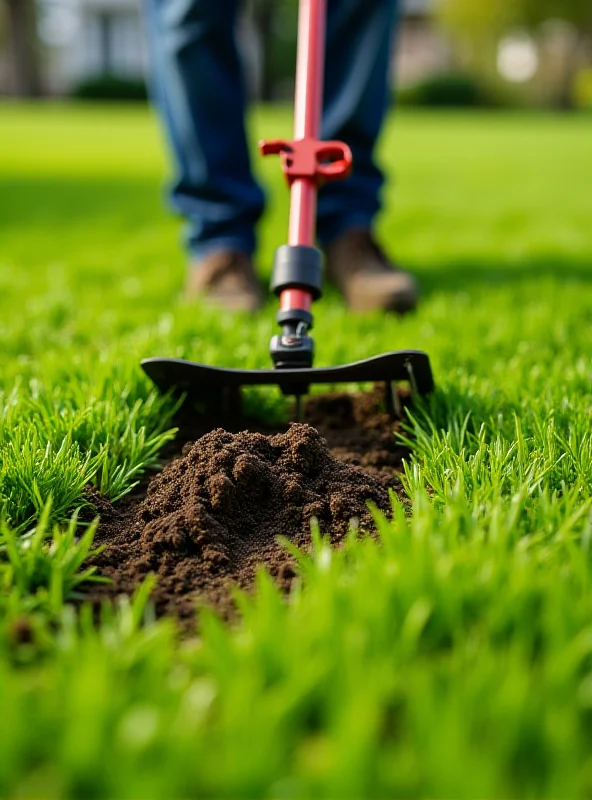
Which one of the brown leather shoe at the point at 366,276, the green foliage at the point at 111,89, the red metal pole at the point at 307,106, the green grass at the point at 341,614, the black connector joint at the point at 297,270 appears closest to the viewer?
the green grass at the point at 341,614

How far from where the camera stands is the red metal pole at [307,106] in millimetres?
2494

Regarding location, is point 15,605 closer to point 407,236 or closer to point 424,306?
point 424,306

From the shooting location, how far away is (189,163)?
12.7 ft

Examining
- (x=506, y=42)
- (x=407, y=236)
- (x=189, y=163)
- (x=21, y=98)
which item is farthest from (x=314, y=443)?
(x=506, y=42)

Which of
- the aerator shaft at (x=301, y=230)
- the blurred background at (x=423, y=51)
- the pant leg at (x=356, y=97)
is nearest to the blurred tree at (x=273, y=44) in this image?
the blurred background at (x=423, y=51)

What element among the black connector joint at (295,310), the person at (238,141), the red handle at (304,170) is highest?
the person at (238,141)

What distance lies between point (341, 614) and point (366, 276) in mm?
2551

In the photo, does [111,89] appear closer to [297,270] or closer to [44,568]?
[297,270]

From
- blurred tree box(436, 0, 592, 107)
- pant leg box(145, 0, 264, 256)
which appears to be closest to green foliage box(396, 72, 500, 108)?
blurred tree box(436, 0, 592, 107)

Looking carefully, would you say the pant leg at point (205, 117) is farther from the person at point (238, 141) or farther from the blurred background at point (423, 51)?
the blurred background at point (423, 51)

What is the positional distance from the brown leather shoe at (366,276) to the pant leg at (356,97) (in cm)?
9

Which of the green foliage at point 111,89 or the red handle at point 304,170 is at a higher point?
the green foliage at point 111,89

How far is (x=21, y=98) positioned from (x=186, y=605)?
1856 inches

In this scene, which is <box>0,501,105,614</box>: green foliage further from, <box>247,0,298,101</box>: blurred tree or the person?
<box>247,0,298,101</box>: blurred tree
